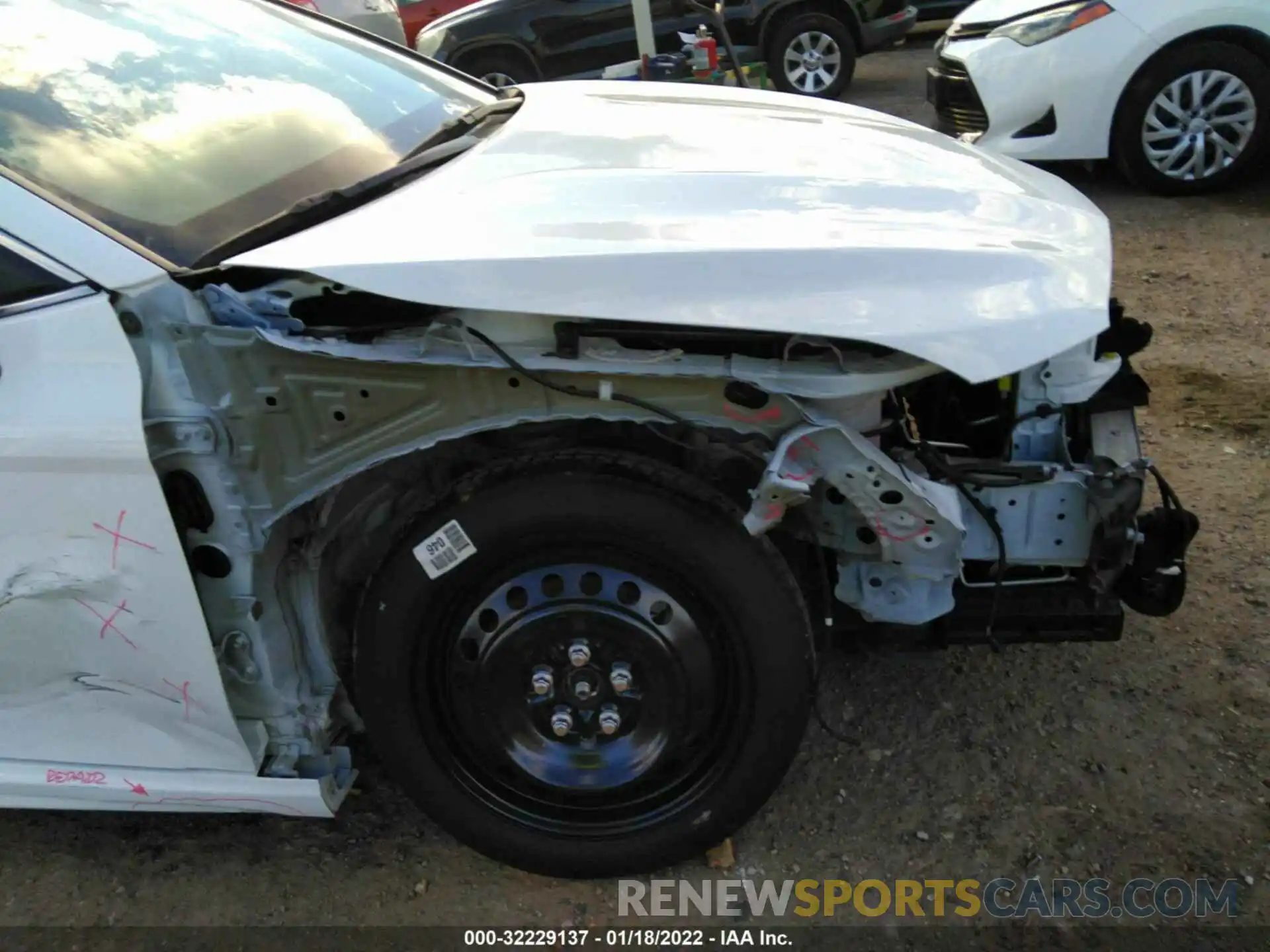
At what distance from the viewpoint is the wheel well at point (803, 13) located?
897cm

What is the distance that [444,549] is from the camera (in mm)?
Result: 2008

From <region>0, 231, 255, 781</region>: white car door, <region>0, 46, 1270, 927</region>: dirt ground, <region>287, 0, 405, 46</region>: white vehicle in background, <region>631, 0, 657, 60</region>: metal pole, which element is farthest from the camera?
<region>287, 0, 405, 46</region>: white vehicle in background

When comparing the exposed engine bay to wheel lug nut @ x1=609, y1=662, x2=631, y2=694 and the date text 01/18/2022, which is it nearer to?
wheel lug nut @ x1=609, y1=662, x2=631, y2=694

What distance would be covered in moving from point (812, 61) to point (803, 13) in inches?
16.3

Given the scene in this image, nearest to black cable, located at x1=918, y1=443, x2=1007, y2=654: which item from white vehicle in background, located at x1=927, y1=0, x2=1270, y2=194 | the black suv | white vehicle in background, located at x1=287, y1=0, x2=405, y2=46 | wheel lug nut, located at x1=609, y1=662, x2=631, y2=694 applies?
wheel lug nut, located at x1=609, y1=662, x2=631, y2=694

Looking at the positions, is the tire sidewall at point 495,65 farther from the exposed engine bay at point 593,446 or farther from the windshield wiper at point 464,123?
the exposed engine bay at point 593,446

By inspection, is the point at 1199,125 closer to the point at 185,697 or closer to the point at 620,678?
the point at 620,678

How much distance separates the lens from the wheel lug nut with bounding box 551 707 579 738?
2131 millimetres

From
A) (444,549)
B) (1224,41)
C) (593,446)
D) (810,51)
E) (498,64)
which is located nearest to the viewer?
(444,549)

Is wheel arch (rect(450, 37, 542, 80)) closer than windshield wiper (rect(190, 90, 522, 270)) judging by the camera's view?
No

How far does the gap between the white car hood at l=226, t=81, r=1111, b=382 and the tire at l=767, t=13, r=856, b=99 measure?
729 centimetres

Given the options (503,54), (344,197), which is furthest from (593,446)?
(503,54)

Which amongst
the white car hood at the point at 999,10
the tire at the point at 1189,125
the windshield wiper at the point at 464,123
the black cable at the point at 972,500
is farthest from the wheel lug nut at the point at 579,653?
the white car hood at the point at 999,10

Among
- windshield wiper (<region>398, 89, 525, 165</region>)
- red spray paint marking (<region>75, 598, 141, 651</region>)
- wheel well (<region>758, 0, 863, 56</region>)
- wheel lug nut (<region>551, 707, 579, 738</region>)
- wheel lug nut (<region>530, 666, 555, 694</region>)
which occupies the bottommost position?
wheel lug nut (<region>551, 707, 579, 738</region>)
